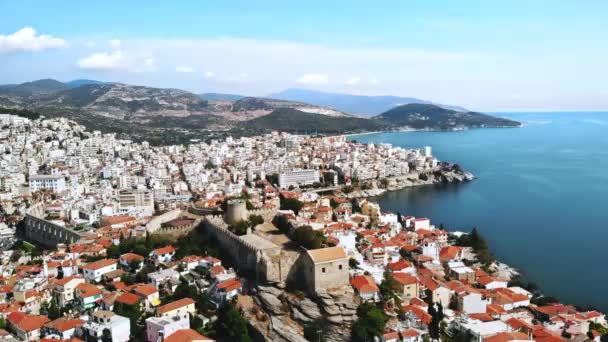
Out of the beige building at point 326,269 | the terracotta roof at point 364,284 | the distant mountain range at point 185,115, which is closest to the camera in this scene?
the beige building at point 326,269

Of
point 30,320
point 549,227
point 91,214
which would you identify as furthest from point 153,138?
point 30,320

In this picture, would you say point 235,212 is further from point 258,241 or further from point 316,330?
point 316,330

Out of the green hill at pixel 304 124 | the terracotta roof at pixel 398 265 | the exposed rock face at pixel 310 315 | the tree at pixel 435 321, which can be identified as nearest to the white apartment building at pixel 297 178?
the terracotta roof at pixel 398 265

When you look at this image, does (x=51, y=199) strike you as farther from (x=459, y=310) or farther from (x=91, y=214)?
(x=459, y=310)

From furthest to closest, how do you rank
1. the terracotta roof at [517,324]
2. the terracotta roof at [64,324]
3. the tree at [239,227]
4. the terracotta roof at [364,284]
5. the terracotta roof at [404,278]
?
1. the tree at [239,227]
2. the terracotta roof at [404,278]
3. the terracotta roof at [517,324]
4. the terracotta roof at [364,284]
5. the terracotta roof at [64,324]

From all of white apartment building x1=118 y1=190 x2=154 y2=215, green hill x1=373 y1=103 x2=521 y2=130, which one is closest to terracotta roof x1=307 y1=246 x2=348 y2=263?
white apartment building x1=118 y1=190 x2=154 y2=215

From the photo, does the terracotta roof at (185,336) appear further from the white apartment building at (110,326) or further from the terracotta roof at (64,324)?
the terracotta roof at (64,324)

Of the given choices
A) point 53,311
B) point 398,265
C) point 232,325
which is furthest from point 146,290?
point 398,265
